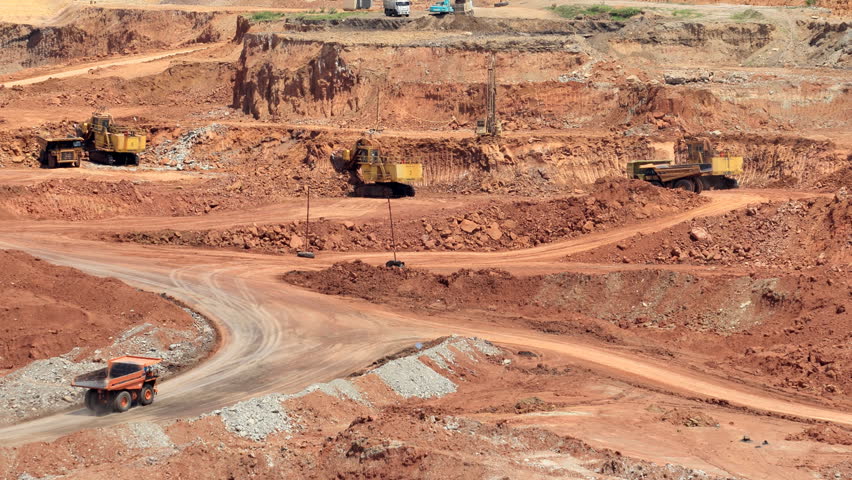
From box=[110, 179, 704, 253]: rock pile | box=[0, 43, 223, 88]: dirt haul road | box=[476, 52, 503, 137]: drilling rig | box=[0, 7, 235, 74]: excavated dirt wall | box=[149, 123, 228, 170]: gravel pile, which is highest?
box=[0, 7, 235, 74]: excavated dirt wall

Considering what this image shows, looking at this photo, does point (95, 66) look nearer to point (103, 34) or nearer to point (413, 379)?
point (103, 34)

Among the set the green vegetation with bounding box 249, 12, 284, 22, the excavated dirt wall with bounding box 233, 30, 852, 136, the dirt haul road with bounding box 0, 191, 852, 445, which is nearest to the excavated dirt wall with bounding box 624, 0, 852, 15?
the excavated dirt wall with bounding box 233, 30, 852, 136

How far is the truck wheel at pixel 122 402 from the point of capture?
85.9ft

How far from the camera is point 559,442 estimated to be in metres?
24.5

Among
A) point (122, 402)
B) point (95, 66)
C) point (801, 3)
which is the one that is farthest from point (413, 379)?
point (801, 3)

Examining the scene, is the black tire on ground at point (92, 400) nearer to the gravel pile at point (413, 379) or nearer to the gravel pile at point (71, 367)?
the gravel pile at point (71, 367)

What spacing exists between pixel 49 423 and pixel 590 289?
1843 centimetres

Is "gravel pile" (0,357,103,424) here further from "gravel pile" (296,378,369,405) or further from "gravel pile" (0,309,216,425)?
"gravel pile" (296,378,369,405)

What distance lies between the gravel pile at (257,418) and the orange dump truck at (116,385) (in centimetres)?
250

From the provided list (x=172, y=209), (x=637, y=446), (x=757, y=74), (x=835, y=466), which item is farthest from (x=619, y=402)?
(x=757, y=74)

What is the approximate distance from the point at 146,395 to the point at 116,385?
0.99 meters

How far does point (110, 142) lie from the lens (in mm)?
55875

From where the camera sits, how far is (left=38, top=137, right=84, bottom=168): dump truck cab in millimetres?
54438

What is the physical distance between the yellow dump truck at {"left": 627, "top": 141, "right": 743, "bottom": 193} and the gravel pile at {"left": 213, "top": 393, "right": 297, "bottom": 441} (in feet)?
93.3
